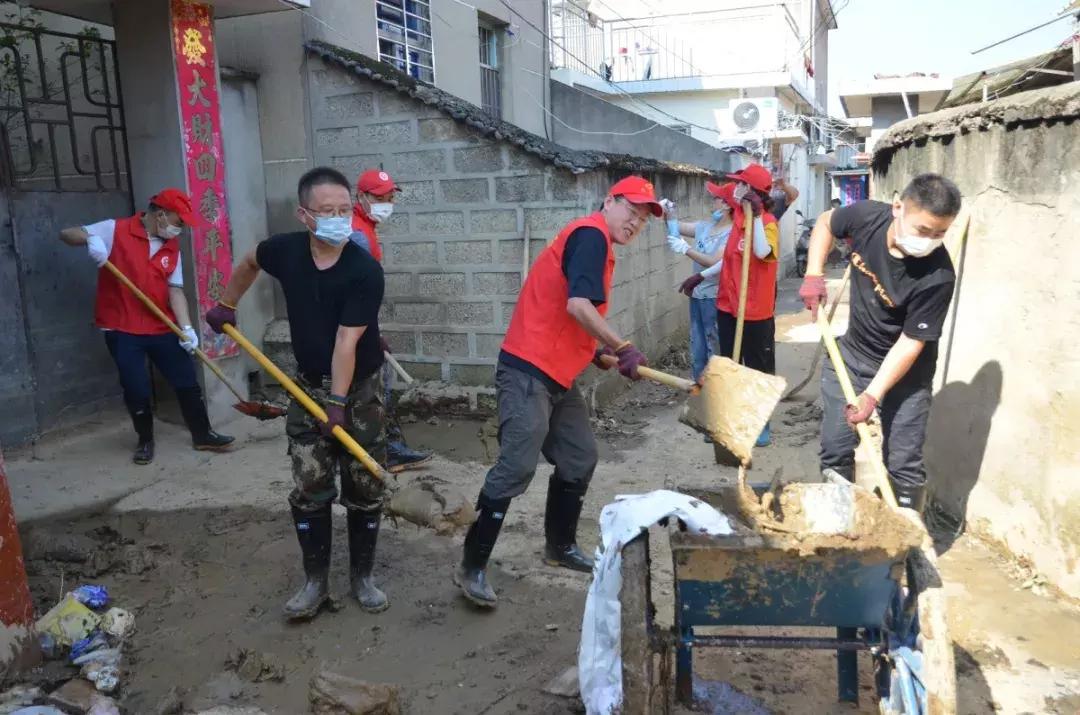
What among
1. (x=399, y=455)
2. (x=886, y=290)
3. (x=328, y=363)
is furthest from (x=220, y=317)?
(x=886, y=290)

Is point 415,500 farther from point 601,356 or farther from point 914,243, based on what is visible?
point 914,243

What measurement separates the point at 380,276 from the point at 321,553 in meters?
1.14

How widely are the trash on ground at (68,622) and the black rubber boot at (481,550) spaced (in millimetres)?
1398

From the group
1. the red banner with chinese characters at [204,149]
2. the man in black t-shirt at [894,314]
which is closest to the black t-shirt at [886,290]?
the man in black t-shirt at [894,314]

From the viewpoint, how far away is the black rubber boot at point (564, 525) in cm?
362

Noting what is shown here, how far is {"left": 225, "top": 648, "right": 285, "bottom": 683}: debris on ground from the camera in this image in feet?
9.78

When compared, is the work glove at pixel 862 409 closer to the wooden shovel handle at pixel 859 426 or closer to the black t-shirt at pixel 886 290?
the wooden shovel handle at pixel 859 426

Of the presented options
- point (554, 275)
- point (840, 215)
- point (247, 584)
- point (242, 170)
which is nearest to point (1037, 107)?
point (840, 215)

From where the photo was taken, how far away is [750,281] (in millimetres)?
5250

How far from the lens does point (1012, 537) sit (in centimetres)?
378

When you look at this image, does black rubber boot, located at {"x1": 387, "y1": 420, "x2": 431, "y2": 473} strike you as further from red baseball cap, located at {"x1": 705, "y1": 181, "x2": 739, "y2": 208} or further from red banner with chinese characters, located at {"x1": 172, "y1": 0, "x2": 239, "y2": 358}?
red baseball cap, located at {"x1": 705, "y1": 181, "x2": 739, "y2": 208}

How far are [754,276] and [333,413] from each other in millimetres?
3057

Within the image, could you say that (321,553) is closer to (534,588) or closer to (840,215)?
(534,588)

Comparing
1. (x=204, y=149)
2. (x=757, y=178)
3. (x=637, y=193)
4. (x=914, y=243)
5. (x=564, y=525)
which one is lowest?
(x=564, y=525)
